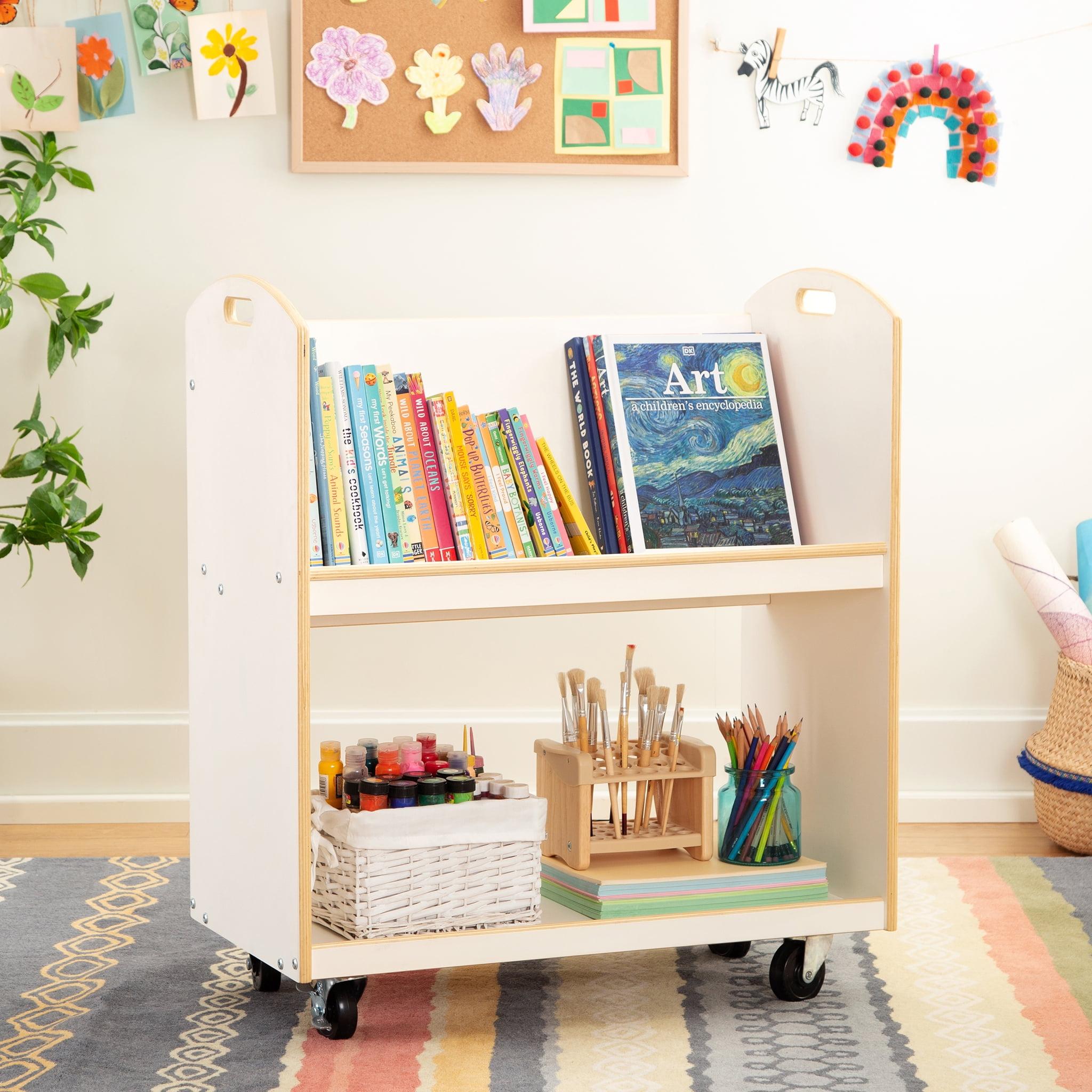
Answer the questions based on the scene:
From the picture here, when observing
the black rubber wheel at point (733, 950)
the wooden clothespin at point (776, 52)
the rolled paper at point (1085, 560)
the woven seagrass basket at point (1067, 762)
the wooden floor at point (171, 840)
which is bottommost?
the wooden floor at point (171, 840)

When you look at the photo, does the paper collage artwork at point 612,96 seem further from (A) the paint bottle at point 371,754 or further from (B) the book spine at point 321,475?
(A) the paint bottle at point 371,754

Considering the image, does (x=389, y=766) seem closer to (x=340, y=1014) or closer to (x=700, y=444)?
(x=340, y=1014)

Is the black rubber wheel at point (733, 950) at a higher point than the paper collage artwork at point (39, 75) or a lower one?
lower

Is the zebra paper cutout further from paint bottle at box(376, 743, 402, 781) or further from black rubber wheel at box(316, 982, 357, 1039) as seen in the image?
black rubber wheel at box(316, 982, 357, 1039)

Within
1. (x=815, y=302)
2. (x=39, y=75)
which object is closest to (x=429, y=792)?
(x=815, y=302)

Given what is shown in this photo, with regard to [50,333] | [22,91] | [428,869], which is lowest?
[428,869]

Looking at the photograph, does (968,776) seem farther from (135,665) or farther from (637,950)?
(135,665)

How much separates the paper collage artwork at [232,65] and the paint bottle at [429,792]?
1.43m

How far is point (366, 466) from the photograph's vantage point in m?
1.53

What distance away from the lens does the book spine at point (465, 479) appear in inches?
62.2

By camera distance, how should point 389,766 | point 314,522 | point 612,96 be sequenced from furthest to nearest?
point 612,96 < point 389,766 < point 314,522

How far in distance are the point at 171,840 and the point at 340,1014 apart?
39.1 inches

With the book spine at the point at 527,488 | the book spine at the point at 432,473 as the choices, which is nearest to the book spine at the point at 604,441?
the book spine at the point at 527,488

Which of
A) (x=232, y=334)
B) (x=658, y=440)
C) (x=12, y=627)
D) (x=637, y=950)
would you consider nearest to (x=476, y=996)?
(x=637, y=950)
